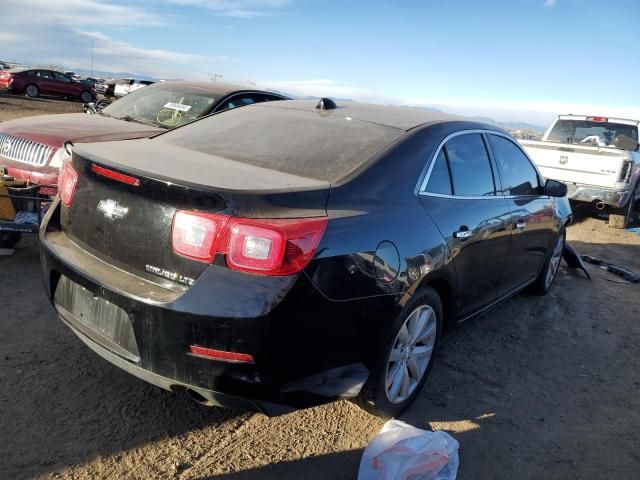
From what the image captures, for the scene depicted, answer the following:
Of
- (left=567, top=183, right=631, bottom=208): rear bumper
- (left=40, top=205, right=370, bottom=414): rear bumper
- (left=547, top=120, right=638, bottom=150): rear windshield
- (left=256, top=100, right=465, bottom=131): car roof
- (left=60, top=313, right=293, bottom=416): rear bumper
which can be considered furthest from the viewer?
(left=547, top=120, right=638, bottom=150): rear windshield

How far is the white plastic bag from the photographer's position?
2336 mm

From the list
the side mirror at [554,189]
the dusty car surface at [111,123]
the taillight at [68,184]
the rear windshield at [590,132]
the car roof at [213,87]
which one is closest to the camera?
the taillight at [68,184]

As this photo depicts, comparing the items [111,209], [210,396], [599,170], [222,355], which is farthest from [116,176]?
[599,170]

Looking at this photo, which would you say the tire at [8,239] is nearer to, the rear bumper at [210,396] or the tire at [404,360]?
the rear bumper at [210,396]

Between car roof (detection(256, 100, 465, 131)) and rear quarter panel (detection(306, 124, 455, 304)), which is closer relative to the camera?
rear quarter panel (detection(306, 124, 455, 304))

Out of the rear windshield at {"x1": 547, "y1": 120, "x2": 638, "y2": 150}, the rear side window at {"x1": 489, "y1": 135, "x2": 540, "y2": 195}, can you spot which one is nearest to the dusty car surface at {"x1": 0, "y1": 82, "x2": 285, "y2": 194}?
the rear side window at {"x1": 489, "y1": 135, "x2": 540, "y2": 195}

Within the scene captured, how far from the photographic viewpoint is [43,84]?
92.6 feet

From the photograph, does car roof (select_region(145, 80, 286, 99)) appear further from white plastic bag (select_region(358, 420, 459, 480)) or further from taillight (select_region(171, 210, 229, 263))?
white plastic bag (select_region(358, 420, 459, 480))

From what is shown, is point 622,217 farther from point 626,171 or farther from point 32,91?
point 32,91

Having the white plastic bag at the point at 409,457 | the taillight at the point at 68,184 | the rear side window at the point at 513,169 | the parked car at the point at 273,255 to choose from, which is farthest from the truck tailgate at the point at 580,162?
the taillight at the point at 68,184

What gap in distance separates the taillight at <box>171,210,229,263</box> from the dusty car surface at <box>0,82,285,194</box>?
2781 mm

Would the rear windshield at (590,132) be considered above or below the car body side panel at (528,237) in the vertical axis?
above

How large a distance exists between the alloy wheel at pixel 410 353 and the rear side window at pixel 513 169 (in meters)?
1.34

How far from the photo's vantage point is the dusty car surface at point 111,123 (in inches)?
193
